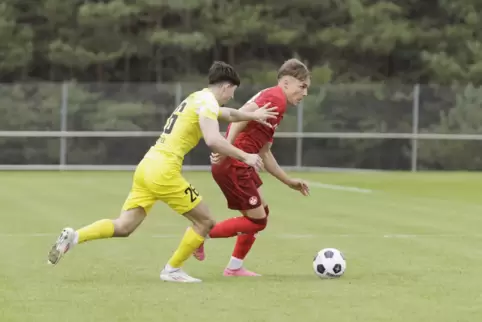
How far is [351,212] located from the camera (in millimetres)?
18141

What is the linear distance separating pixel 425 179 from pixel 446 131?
493 cm

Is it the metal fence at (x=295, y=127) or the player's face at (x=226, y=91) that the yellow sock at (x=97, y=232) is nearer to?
the player's face at (x=226, y=91)

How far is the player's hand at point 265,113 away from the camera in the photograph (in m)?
9.84

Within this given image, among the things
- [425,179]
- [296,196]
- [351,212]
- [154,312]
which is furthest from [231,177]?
[425,179]

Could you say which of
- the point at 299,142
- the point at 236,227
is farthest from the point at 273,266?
the point at 299,142

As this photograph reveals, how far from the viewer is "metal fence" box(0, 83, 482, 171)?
33.0m

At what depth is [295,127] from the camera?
110 feet

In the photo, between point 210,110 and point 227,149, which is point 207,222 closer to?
point 227,149

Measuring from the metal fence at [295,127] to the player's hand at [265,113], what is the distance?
75.7 feet

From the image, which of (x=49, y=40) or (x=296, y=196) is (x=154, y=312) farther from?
(x=49, y=40)

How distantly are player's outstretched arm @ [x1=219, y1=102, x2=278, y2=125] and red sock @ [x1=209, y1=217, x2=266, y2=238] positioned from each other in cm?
85

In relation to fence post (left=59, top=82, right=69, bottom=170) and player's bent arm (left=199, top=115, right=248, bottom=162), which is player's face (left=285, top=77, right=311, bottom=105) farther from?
fence post (left=59, top=82, right=69, bottom=170)

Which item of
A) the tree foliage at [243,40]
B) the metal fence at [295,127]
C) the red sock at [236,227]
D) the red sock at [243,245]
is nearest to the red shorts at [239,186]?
the red sock at [236,227]

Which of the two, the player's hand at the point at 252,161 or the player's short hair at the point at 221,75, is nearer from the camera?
the player's hand at the point at 252,161
